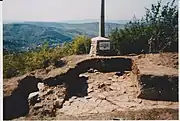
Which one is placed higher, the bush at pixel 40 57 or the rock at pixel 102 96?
the bush at pixel 40 57

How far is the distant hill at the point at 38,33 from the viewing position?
17.1ft

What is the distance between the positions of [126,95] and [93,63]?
3.99ft

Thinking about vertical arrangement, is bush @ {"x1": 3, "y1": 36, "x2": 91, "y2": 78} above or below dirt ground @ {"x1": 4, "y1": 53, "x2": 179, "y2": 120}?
above

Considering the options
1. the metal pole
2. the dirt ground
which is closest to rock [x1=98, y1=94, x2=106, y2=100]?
the dirt ground

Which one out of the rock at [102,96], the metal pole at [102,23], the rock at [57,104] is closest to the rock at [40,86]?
the rock at [57,104]

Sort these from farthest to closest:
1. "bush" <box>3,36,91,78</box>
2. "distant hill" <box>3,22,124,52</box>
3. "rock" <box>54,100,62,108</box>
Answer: "bush" <box>3,36,91,78</box>, "distant hill" <box>3,22,124,52</box>, "rock" <box>54,100,62,108</box>

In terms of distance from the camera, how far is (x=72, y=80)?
222 inches

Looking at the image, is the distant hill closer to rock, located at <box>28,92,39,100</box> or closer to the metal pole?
the metal pole

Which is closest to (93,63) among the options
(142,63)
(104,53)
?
(104,53)

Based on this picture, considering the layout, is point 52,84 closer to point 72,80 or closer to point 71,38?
point 72,80

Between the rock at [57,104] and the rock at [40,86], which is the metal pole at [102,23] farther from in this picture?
the rock at [57,104]

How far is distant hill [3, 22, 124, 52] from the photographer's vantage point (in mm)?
5227

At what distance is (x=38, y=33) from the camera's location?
5789mm

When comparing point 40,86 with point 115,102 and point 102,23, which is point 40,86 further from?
point 102,23
